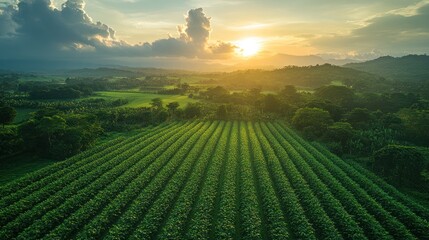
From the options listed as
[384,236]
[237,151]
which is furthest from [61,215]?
[237,151]

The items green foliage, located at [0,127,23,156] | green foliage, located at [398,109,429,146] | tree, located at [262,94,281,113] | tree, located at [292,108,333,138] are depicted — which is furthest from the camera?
tree, located at [262,94,281,113]

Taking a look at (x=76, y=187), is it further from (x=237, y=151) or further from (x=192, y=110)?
(x=192, y=110)

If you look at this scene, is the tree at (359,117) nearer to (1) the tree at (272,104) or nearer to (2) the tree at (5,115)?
(1) the tree at (272,104)

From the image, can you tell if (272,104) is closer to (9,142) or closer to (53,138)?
(53,138)

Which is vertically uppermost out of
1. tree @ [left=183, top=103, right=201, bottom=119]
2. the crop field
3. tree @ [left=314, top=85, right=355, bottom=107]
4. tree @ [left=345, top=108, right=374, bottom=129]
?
tree @ [left=314, top=85, right=355, bottom=107]

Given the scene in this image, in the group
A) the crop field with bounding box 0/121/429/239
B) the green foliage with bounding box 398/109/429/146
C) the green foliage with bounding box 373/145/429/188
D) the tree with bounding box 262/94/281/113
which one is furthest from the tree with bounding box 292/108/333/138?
the tree with bounding box 262/94/281/113

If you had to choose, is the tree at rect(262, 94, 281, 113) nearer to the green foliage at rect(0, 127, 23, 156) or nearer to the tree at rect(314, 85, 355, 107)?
the tree at rect(314, 85, 355, 107)

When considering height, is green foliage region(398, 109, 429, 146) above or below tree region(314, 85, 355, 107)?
below
